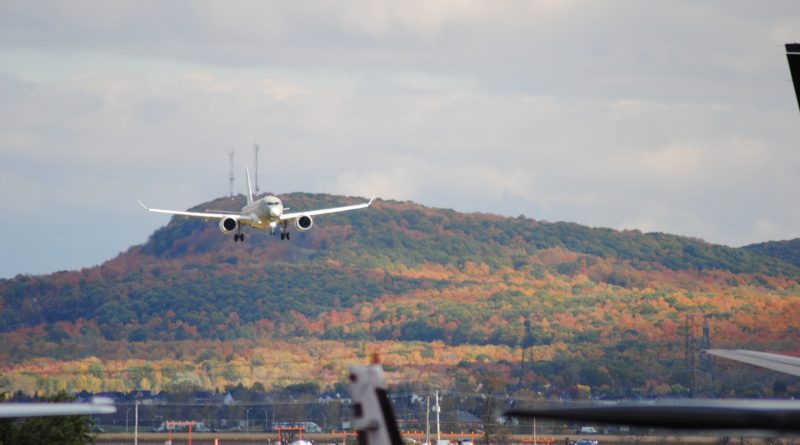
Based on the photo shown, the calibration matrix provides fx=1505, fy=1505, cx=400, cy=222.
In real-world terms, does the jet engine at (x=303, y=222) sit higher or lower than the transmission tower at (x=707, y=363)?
higher

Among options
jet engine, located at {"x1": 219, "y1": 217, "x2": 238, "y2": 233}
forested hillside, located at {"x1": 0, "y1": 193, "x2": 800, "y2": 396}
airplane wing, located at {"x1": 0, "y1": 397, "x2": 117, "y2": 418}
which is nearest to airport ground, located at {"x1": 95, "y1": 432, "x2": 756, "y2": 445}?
forested hillside, located at {"x1": 0, "y1": 193, "x2": 800, "y2": 396}

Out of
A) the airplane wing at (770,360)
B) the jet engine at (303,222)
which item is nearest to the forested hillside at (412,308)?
the jet engine at (303,222)

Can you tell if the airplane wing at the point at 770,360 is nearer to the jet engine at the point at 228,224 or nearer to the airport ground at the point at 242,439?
the jet engine at the point at 228,224

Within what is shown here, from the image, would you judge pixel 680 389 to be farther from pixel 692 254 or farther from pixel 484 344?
pixel 692 254

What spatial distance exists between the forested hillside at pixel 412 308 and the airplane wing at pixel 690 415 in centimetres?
5486

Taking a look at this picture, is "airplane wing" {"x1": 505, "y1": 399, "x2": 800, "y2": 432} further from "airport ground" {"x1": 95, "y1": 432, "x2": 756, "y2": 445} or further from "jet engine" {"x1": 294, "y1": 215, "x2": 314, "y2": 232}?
"airport ground" {"x1": 95, "y1": 432, "x2": 756, "y2": 445}

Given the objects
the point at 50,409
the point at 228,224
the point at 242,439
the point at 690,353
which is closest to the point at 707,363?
the point at 690,353

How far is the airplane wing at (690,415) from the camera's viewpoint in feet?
46.1

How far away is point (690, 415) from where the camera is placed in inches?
595

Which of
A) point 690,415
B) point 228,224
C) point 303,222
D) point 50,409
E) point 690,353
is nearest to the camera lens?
point 690,415

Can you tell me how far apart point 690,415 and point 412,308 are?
131m

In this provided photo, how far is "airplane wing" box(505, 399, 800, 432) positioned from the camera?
14.0 meters

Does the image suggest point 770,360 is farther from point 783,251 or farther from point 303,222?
point 783,251

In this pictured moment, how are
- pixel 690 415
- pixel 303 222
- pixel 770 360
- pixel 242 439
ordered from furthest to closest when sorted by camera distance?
pixel 242 439 < pixel 303 222 < pixel 770 360 < pixel 690 415
